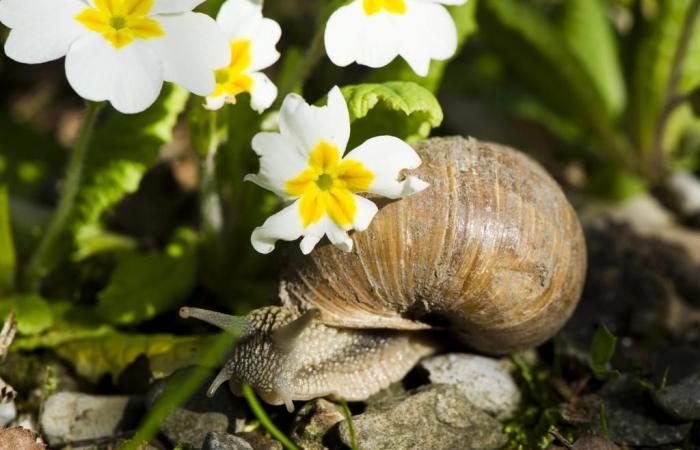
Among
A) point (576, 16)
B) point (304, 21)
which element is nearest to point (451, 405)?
point (576, 16)

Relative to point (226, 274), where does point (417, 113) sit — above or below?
above

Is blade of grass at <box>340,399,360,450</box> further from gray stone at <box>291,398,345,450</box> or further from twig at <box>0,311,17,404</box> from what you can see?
twig at <box>0,311,17,404</box>

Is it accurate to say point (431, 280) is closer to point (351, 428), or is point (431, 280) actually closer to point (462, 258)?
point (462, 258)

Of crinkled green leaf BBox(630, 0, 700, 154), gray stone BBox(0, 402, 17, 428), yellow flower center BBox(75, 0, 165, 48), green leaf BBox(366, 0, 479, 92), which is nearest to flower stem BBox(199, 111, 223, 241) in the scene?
yellow flower center BBox(75, 0, 165, 48)

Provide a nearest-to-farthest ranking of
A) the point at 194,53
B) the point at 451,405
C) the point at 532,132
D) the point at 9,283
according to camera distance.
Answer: the point at 194,53
the point at 451,405
the point at 9,283
the point at 532,132

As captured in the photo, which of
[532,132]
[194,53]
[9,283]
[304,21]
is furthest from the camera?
[304,21]

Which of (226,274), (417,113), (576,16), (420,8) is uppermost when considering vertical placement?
(420,8)

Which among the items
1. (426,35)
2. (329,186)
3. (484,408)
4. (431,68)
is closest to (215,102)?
(329,186)

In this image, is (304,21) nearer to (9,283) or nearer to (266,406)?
(9,283)
